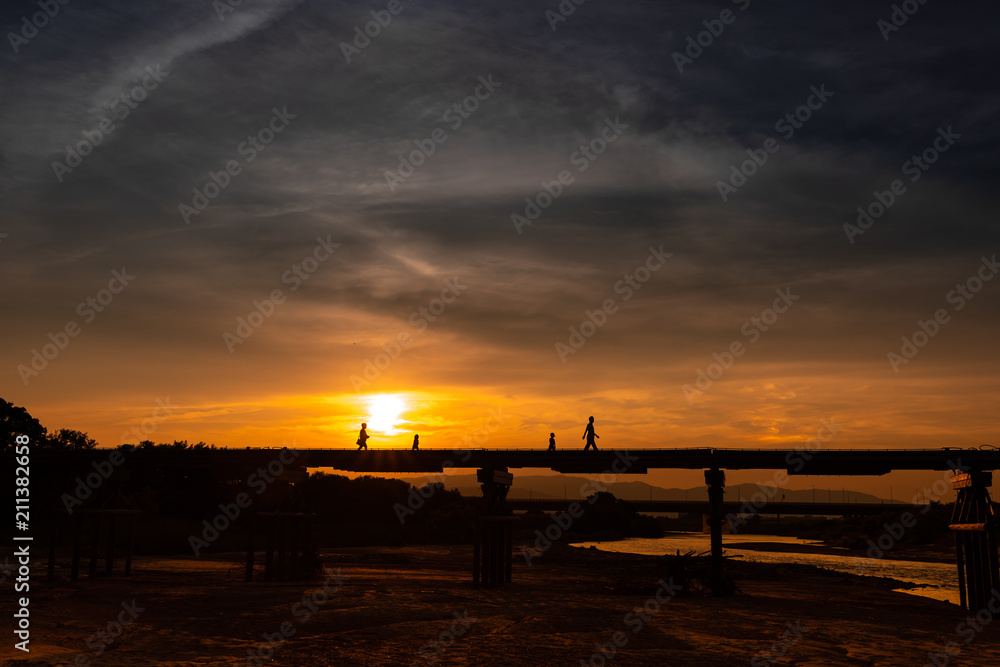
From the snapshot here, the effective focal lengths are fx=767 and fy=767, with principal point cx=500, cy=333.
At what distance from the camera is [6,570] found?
32.6 m

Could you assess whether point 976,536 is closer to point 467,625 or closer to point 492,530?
point 492,530

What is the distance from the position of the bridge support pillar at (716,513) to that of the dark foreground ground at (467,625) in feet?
2.52

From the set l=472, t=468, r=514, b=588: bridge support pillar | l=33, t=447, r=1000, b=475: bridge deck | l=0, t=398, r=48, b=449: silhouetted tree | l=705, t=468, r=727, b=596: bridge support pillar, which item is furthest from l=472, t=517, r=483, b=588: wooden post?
l=0, t=398, r=48, b=449: silhouetted tree

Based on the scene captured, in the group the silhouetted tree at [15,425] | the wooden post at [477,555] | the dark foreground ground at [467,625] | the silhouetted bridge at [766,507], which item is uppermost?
the silhouetted tree at [15,425]

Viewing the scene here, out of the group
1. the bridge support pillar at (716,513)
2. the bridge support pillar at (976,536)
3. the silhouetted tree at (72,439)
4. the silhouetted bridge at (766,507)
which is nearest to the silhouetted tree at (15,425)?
the silhouetted tree at (72,439)

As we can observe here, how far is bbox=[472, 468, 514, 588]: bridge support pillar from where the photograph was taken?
98.0 ft

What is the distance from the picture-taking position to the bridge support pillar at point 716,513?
28.3 meters

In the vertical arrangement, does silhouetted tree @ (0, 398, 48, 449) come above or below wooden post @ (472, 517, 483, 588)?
above

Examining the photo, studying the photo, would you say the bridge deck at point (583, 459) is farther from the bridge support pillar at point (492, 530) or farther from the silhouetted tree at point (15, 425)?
the silhouetted tree at point (15, 425)

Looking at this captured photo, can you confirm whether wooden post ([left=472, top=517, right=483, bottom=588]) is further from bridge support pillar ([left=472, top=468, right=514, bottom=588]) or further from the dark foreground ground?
the dark foreground ground

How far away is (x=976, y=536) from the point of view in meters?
24.9

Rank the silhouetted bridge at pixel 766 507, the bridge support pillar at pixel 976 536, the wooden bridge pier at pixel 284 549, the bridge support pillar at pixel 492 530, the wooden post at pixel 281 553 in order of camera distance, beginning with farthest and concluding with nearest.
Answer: the silhouetted bridge at pixel 766 507 < the wooden post at pixel 281 553 < the wooden bridge pier at pixel 284 549 < the bridge support pillar at pixel 492 530 < the bridge support pillar at pixel 976 536

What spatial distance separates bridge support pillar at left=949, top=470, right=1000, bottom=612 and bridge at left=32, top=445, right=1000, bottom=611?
3 centimetres

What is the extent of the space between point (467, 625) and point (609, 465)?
36.0 feet
